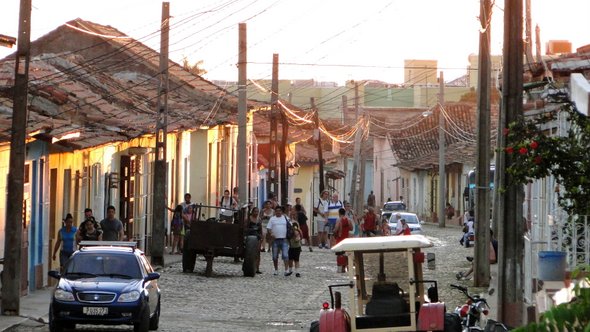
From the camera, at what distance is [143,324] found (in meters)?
19.2

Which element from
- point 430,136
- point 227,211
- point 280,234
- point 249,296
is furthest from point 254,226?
point 430,136

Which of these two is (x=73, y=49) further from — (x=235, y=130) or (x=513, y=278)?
(x=513, y=278)

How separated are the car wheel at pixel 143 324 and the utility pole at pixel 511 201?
16.0ft

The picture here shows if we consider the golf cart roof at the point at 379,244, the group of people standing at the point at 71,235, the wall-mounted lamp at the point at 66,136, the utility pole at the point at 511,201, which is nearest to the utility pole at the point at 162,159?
the group of people standing at the point at 71,235

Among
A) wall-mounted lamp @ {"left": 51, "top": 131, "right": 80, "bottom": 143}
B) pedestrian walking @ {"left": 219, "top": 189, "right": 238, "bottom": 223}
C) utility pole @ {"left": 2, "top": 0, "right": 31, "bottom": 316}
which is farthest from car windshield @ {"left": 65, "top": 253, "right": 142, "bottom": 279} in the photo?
pedestrian walking @ {"left": 219, "top": 189, "right": 238, "bottom": 223}

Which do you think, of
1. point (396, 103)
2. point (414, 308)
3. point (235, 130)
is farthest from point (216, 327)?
point (396, 103)

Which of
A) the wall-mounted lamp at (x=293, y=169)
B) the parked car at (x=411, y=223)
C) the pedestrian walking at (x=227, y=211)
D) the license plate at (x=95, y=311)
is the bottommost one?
the license plate at (x=95, y=311)

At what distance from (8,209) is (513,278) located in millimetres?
8155

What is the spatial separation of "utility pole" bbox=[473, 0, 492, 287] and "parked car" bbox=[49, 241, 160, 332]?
9.21 metres

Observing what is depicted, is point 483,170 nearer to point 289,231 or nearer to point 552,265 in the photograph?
point 289,231

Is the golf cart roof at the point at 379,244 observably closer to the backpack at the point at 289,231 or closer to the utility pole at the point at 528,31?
the utility pole at the point at 528,31

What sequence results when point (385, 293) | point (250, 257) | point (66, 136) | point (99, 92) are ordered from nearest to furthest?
1. point (385, 293)
2. point (66, 136)
3. point (250, 257)
4. point (99, 92)

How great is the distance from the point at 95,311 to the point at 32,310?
388 cm

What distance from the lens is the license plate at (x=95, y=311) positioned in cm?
1908
